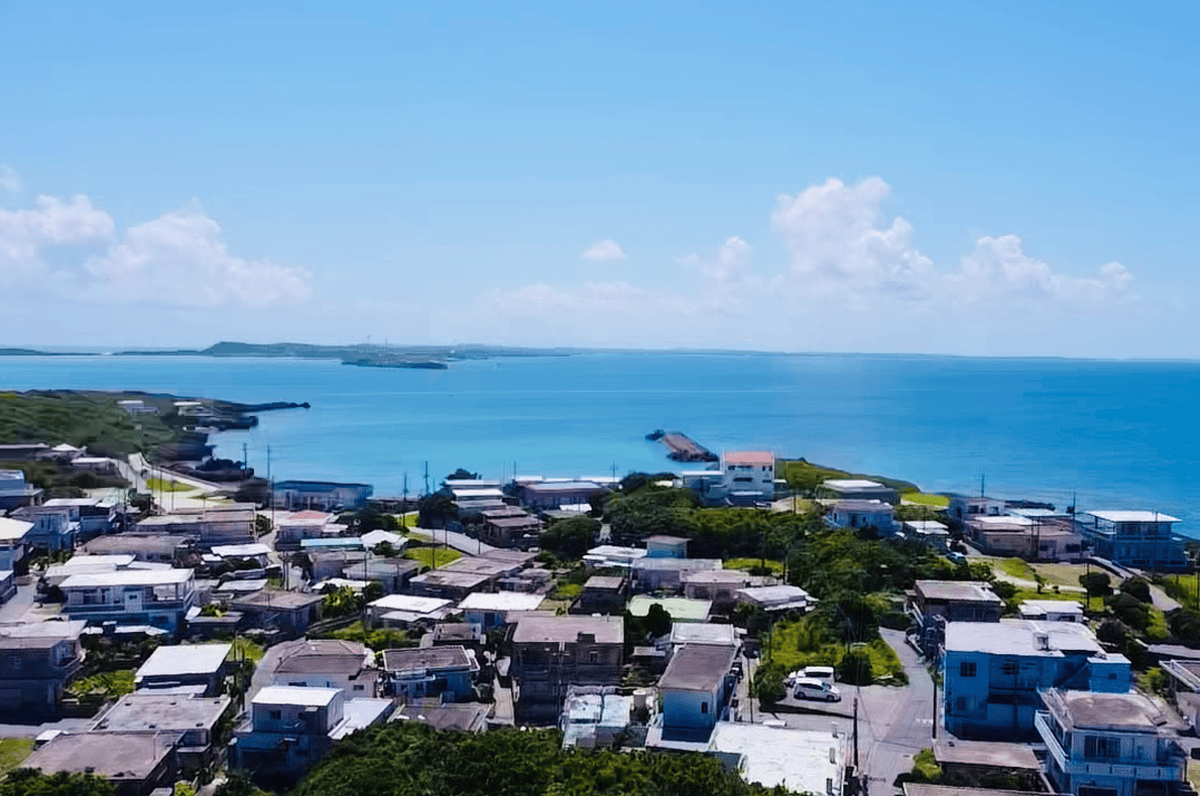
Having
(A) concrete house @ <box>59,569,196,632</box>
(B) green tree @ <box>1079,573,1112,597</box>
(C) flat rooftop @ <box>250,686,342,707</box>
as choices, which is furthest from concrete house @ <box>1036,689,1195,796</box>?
(A) concrete house @ <box>59,569,196,632</box>

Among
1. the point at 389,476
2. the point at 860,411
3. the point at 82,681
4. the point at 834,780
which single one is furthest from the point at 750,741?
the point at 860,411

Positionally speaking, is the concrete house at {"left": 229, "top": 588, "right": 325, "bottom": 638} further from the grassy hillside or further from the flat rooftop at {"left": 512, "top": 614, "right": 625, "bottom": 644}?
the grassy hillside

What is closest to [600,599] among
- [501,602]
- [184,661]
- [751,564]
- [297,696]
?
[501,602]

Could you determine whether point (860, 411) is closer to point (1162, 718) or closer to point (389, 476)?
point (389, 476)

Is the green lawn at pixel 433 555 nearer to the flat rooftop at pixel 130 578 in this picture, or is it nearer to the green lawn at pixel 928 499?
the flat rooftop at pixel 130 578

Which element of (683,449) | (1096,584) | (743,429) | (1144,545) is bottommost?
(683,449)

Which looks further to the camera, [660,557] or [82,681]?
[660,557]

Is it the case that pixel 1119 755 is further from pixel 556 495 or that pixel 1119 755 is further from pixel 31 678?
pixel 556 495
